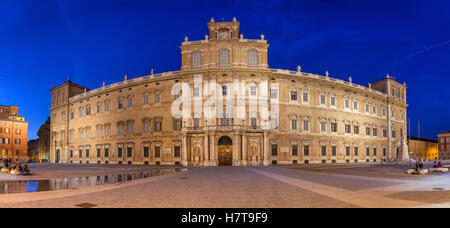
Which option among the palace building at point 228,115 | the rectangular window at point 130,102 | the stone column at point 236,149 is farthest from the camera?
the rectangular window at point 130,102

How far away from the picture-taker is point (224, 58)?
3912 cm

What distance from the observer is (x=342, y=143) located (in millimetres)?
46375

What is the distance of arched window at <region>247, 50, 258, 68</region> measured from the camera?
39438 millimetres

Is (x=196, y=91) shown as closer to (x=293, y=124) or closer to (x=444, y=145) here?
(x=293, y=124)

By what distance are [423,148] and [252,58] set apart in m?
85.5

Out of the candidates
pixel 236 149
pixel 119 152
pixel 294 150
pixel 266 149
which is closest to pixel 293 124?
pixel 294 150

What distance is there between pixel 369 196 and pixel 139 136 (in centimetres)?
3905

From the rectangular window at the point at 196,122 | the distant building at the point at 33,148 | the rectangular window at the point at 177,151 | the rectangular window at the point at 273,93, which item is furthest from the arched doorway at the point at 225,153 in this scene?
the distant building at the point at 33,148

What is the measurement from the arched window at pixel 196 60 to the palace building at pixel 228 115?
16 cm

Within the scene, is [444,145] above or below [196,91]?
below

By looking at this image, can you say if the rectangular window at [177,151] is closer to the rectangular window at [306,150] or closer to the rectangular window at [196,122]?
the rectangular window at [196,122]

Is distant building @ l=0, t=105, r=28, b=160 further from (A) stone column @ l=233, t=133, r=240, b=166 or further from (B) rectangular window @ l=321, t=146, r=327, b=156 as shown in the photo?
(B) rectangular window @ l=321, t=146, r=327, b=156

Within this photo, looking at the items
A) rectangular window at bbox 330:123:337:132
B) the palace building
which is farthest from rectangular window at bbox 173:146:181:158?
rectangular window at bbox 330:123:337:132

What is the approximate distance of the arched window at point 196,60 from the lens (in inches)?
1564
